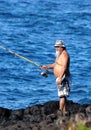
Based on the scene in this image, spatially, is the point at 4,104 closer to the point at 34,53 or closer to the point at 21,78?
the point at 21,78

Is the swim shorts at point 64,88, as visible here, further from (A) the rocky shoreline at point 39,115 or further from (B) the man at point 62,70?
(A) the rocky shoreline at point 39,115

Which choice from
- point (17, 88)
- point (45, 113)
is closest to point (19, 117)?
point (45, 113)

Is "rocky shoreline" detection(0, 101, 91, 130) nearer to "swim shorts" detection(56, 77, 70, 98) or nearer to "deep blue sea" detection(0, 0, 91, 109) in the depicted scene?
"swim shorts" detection(56, 77, 70, 98)

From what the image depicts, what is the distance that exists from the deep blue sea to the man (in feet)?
47.1

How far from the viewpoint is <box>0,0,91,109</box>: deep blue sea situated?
35.6 m

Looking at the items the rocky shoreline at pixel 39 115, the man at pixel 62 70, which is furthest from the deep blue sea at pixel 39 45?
the man at pixel 62 70

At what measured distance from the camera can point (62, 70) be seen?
16.4m

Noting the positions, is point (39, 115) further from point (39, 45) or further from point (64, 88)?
point (39, 45)

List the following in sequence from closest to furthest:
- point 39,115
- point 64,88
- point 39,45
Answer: point 64,88
point 39,115
point 39,45

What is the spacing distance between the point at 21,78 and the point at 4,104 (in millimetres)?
7977

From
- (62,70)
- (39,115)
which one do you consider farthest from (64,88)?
(39,115)

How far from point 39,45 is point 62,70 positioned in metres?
35.3

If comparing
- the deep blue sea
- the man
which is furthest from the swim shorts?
the deep blue sea

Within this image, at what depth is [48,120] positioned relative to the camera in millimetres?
16078
